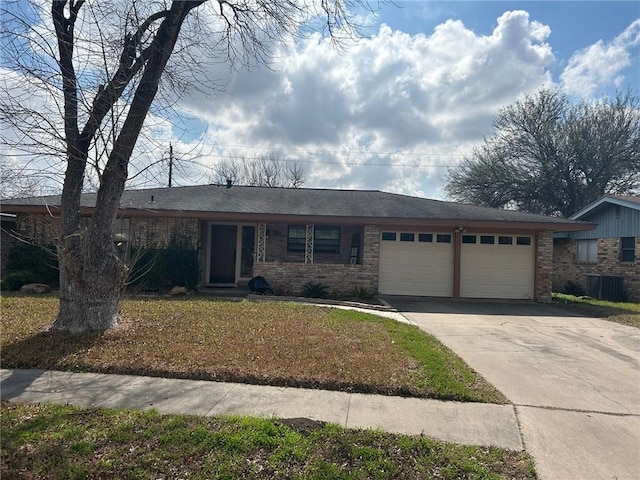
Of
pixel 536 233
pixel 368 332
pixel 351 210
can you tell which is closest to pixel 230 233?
pixel 351 210

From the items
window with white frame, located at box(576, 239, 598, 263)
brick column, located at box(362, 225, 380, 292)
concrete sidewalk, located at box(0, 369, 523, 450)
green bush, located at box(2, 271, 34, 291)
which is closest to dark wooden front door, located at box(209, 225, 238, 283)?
brick column, located at box(362, 225, 380, 292)

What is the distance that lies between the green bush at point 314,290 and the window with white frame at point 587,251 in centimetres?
1213

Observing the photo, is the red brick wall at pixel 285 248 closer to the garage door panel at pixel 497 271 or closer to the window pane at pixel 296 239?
the window pane at pixel 296 239

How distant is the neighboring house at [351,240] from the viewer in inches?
500

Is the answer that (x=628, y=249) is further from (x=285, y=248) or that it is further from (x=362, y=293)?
(x=285, y=248)

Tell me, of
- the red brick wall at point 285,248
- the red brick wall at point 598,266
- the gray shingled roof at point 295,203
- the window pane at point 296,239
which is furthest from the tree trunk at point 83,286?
the red brick wall at point 598,266

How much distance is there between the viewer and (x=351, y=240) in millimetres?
14250

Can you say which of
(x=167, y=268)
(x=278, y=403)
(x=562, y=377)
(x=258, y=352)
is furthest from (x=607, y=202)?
(x=278, y=403)

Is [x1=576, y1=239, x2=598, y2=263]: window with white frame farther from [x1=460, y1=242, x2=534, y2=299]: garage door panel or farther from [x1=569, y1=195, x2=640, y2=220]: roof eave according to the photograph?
[x1=460, y1=242, x2=534, y2=299]: garage door panel

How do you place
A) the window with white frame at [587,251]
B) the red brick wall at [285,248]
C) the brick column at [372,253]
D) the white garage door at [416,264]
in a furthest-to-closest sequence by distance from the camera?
1. the window with white frame at [587,251]
2. the red brick wall at [285,248]
3. the white garage door at [416,264]
4. the brick column at [372,253]

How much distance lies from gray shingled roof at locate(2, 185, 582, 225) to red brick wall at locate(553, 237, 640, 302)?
4.27 metres

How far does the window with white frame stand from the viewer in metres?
16.7

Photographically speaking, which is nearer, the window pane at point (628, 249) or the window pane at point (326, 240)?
the window pane at point (326, 240)

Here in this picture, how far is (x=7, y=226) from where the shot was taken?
13.6 metres
